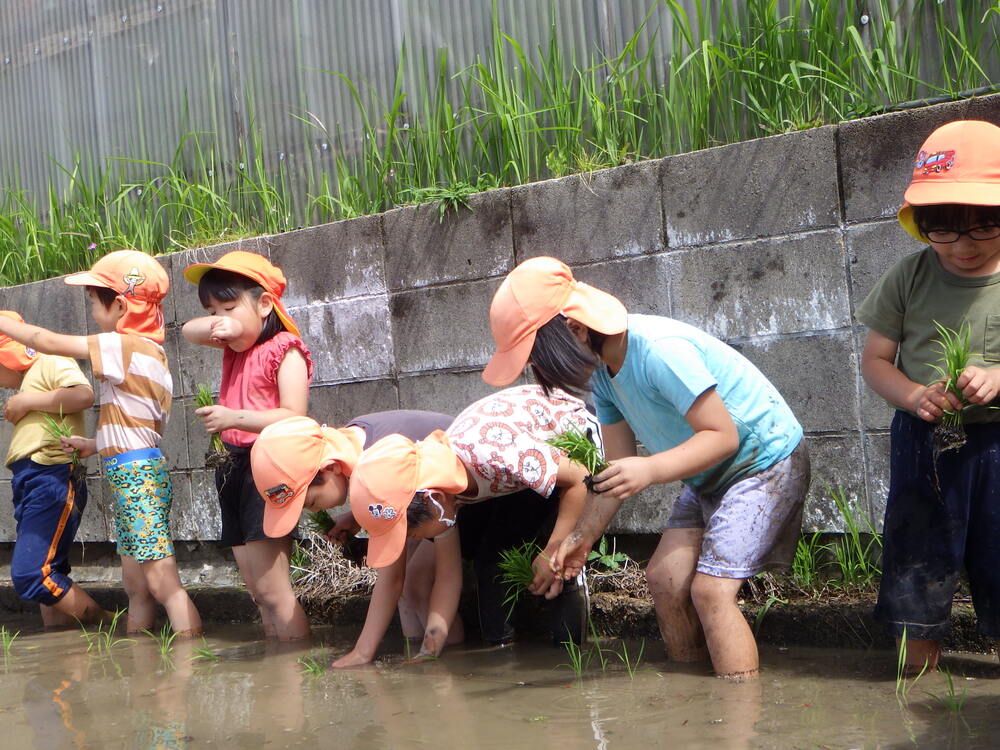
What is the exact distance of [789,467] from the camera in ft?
10.1

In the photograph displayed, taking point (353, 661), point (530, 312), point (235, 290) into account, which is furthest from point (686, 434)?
point (235, 290)

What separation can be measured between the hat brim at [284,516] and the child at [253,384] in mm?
455

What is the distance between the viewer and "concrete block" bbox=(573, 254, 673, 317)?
3787mm

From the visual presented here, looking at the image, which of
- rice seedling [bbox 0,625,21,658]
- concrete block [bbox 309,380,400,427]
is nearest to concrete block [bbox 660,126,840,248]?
concrete block [bbox 309,380,400,427]

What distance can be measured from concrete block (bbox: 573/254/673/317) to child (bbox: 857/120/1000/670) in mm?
995

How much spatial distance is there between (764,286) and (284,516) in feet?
5.77

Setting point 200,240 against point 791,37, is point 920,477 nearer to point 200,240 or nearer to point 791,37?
point 791,37

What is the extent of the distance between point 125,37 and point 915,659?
5197 millimetres

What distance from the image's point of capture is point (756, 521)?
302 cm

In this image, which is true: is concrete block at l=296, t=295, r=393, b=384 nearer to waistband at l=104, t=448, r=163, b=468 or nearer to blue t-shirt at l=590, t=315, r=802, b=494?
waistband at l=104, t=448, r=163, b=468

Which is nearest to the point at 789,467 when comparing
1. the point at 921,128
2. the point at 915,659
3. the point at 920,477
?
the point at 920,477

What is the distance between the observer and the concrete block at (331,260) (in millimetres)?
4582

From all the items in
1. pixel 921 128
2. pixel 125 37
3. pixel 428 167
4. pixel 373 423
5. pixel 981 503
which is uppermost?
pixel 125 37

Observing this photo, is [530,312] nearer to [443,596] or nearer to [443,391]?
[443,596]
